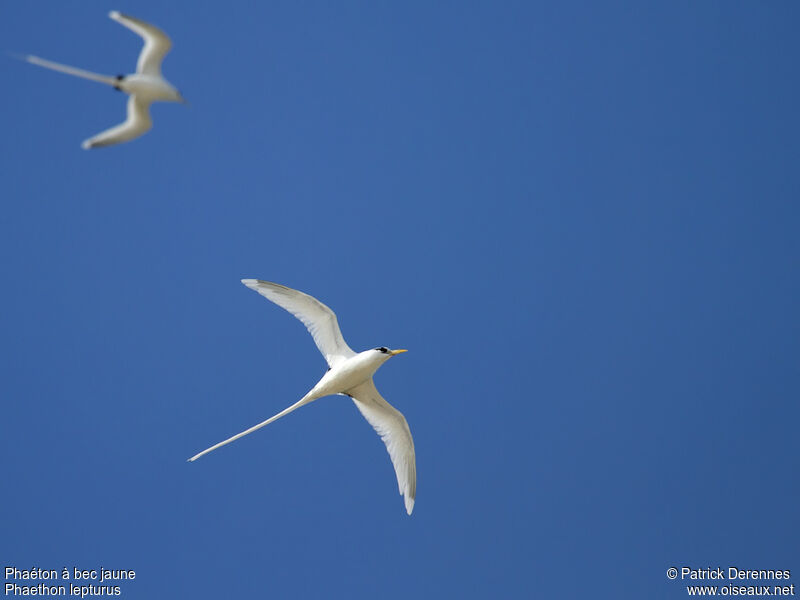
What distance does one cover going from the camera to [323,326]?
1280 cm

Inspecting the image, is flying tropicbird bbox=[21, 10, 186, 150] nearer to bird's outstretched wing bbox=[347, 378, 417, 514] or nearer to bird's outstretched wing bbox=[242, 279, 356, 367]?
bird's outstretched wing bbox=[242, 279, 356, 367]

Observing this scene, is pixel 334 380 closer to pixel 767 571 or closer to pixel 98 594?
pixel 98 594

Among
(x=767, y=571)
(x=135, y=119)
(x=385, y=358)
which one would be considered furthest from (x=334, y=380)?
(x=767, y=571)

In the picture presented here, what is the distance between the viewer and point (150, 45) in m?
10.7

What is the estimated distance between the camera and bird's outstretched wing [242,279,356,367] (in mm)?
12570

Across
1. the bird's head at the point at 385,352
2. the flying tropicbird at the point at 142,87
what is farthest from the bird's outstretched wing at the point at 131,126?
the bird's head at the point at 385,352

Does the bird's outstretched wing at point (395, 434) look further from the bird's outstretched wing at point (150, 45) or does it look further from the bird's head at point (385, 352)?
the bird's outstretched wing at point (150, 45)

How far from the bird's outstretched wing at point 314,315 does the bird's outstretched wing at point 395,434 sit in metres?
0.77

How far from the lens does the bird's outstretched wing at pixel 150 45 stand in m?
10.6

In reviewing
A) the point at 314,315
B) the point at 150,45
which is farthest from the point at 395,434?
the point at 150,45

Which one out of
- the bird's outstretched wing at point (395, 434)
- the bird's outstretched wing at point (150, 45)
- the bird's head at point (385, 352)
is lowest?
the bird's outstretched wing at point (395, 434)

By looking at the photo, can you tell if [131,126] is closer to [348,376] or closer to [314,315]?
[314,315]

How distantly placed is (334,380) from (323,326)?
0.72m

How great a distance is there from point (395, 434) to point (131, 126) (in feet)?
17.3
